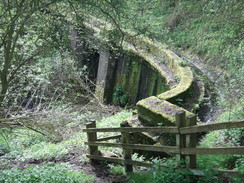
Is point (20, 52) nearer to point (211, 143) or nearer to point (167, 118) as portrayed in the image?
point (167, 118)

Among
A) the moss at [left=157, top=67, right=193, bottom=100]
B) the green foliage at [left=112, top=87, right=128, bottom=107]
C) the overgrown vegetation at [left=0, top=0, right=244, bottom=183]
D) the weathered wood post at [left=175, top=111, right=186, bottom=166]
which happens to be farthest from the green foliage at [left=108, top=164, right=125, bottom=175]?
the green foliage at [left=112, top=87, right=128, bottom=107]

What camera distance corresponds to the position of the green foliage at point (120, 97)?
596 inches

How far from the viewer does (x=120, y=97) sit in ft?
50.7

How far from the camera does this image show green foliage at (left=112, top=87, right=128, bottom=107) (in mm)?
15141

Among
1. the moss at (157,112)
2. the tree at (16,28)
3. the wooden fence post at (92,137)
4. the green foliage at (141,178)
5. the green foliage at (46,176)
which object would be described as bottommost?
the green foliage at (46,176)

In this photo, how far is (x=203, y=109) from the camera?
9.47 meters

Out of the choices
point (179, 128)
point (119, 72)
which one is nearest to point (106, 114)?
point (119, 72)

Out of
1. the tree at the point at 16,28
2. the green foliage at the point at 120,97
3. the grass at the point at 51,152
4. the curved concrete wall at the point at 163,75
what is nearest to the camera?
the grass at the point at 51,152

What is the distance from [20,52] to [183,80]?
6.02 metres

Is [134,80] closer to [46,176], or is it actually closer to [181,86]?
[181,86]

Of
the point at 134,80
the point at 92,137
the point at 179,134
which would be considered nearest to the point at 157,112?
the point at 92,137

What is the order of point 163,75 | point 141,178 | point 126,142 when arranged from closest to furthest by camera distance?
point 141,178 < point 126,142 < point 163,75

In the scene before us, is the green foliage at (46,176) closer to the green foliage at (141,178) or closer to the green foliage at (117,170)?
the green foliage at (117,170)

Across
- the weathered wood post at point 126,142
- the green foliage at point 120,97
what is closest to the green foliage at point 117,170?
the weathered wood post at point 126,142
